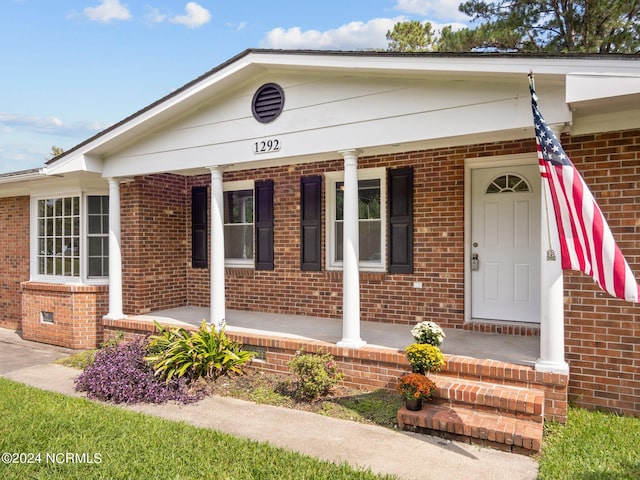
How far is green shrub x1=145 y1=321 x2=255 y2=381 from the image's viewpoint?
18.4ft

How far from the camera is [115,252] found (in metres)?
7.42

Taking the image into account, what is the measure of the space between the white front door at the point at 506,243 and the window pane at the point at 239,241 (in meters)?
4.06

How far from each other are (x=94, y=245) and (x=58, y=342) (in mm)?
1894

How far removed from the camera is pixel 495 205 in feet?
20.2

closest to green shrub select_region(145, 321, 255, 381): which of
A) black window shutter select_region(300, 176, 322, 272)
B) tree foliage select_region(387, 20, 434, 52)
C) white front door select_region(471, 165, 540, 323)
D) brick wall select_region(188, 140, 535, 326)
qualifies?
brick wall select_region(188, 140, 535, 326)

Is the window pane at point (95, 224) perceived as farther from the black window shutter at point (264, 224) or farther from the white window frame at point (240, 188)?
the black window shutter at point (264, 224)

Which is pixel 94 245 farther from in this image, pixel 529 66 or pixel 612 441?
pixel 612 441

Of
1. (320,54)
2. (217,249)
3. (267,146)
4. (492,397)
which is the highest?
(320,54)

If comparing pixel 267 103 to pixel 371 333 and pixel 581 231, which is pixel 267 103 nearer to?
pixel 371 333

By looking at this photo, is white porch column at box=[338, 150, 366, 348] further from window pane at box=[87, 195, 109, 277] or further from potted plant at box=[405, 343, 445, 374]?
window pane at box=[87, 195, 109, 277]

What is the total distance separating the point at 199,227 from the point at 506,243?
559cm

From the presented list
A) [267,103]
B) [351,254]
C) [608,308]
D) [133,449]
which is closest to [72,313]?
[133,449]

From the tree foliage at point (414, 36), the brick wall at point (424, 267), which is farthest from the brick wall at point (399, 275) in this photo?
the tree foliage at point (414, 36)

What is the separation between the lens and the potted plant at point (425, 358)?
4.39 metres
